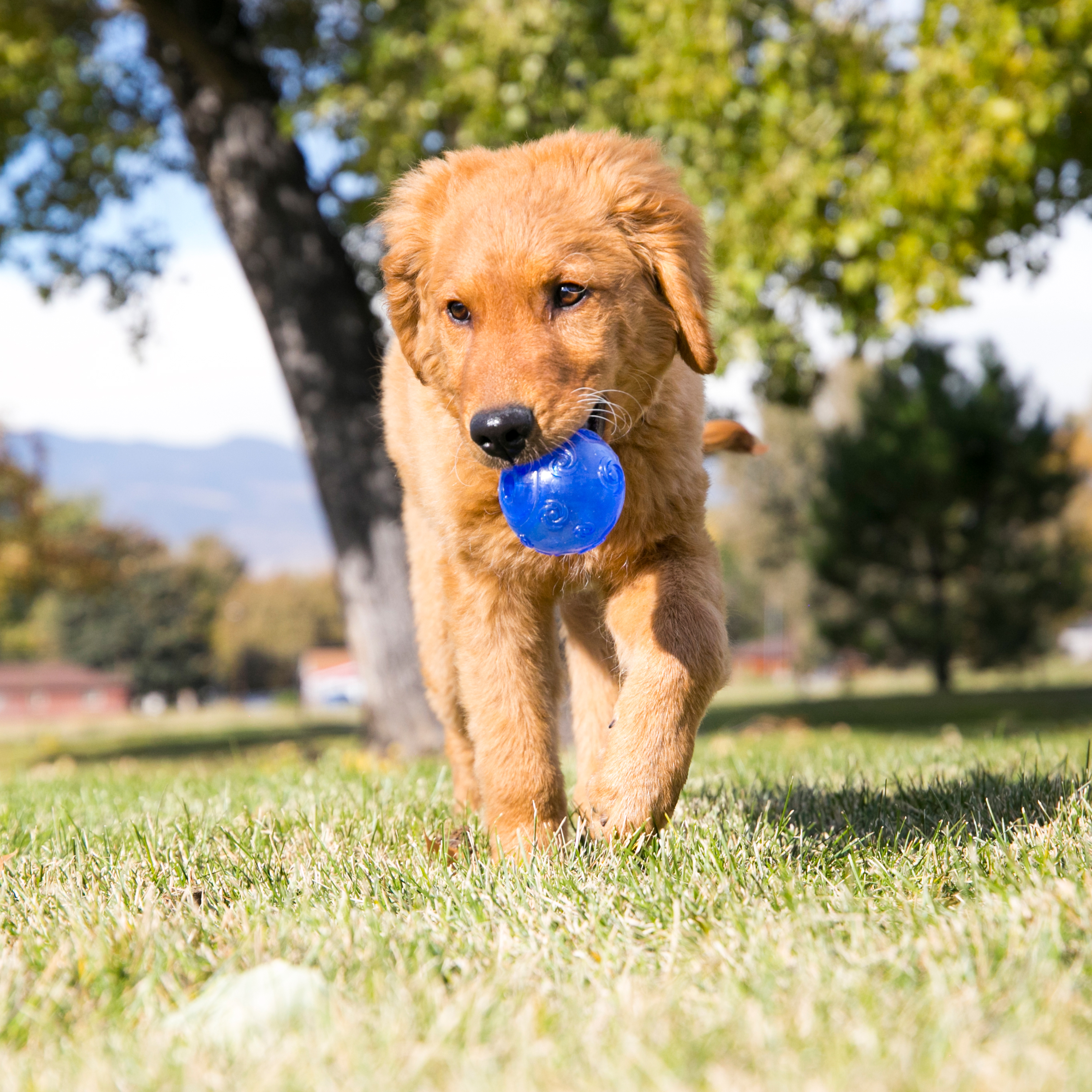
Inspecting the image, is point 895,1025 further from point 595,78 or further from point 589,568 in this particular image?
point 595,78

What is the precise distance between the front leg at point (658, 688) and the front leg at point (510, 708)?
143mm

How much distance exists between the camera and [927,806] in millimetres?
3516

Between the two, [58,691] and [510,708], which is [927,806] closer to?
[510,708]

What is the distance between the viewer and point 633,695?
9.67ft

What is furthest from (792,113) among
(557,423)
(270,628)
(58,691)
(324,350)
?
(58,691)

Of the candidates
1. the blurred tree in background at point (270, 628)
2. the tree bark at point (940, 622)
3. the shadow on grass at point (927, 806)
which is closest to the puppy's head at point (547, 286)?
the shadow on grass at point (927, 806)

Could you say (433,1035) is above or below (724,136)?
below

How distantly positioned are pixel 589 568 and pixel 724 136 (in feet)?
22.2

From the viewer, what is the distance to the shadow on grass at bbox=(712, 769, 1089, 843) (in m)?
3.11

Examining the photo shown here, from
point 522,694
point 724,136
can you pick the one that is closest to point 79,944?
point 522,694

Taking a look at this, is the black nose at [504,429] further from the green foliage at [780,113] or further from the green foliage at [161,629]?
the green foliage at [161,629]

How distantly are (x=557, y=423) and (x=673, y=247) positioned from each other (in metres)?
0.72

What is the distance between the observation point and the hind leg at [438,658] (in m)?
4.07

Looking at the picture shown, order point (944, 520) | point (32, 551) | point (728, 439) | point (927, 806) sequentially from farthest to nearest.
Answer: point (944, 520)
point (32, 551)
point (728, 439)
point (927, 806)
